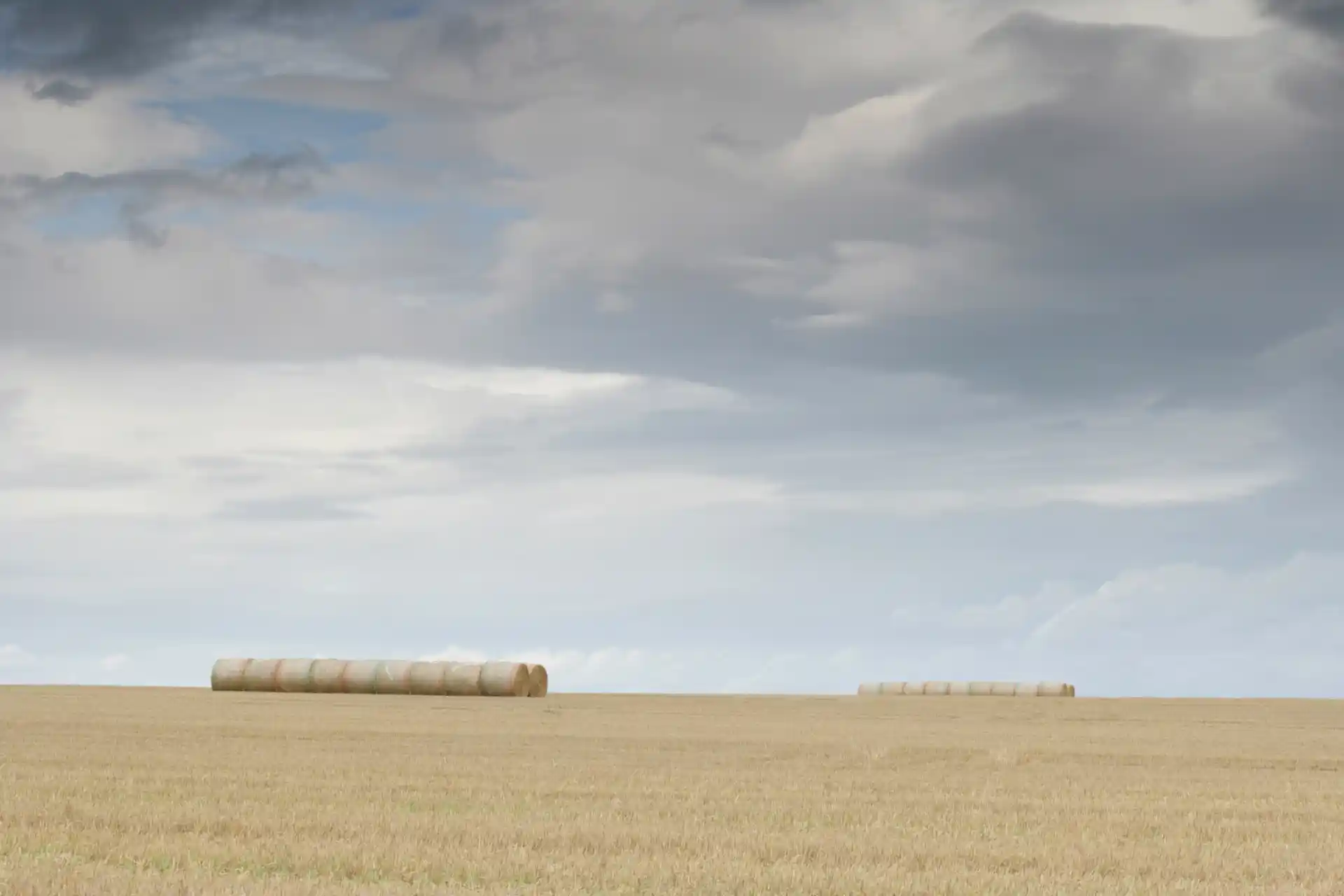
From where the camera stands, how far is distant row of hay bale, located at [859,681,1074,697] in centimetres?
7056

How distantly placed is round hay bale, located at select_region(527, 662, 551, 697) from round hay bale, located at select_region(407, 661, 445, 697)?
2549 millimetres

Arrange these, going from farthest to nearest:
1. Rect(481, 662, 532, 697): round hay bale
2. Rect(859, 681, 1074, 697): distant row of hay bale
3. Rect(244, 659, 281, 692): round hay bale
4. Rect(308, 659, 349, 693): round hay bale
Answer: Rect(859, 681, 1074, 697): distant row of hay bale
Rect(244, 659, 281, 692): round hay bale
Rect(308, 659, 349, 693): round hay bale
Rect(481, 662, 532, 697): round hay bale

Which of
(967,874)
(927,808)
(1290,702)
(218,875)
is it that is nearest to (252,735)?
(927,808)

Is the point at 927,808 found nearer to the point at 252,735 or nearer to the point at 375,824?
the point at 375,824

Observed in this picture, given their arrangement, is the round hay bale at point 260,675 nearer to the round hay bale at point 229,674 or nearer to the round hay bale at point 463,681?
the round hay bale at point 229,674

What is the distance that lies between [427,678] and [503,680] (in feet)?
8.57

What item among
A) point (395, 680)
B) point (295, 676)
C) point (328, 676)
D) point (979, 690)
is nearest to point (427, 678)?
point (395, 680)

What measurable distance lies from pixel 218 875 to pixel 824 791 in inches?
326

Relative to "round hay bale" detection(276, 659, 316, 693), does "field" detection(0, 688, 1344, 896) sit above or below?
below

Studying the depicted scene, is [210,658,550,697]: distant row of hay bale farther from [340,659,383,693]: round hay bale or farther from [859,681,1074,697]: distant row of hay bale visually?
[859,681,1074,697]: distant row of hay bale

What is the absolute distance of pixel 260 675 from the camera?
50938 mm

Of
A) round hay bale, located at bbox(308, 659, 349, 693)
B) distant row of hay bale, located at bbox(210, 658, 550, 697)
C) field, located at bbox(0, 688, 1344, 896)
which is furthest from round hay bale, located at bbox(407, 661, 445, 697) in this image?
field, located at bbox(0, 688, 1344, 896)

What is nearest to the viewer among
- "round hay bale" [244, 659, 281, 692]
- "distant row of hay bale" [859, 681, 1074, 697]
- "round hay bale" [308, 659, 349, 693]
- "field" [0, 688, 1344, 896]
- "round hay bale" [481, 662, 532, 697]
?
"field" [0, 688, 1344, 896]

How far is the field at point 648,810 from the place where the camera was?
11367 mm
